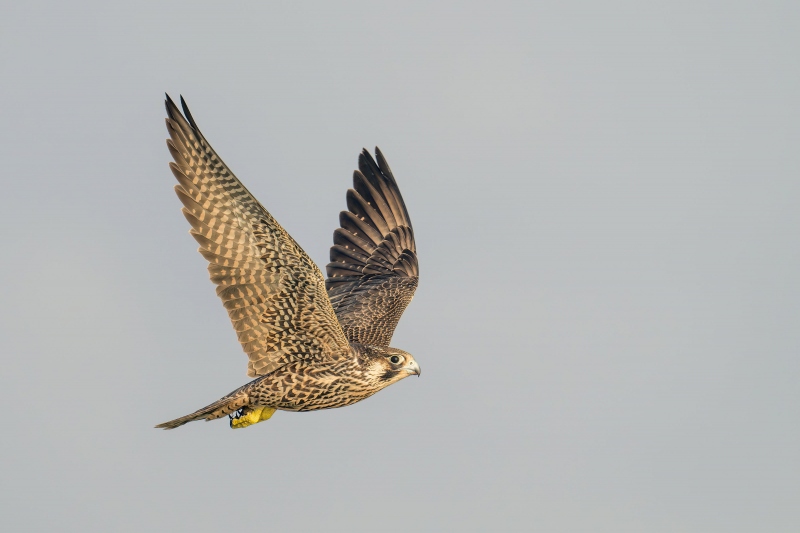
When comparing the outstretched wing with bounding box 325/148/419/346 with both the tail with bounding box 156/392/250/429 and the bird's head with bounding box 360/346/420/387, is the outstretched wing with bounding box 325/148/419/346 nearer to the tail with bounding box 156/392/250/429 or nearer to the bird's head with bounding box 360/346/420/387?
the bird's head with bounding box 360/346/420/387

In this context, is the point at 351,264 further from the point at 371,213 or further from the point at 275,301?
the point at 275,301

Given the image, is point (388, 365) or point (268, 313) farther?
point (388, 365)

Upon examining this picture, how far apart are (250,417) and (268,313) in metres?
1.54

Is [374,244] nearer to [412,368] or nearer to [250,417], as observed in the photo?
[412,368]

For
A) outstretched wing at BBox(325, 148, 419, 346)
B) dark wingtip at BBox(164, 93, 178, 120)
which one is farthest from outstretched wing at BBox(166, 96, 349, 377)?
outstretched wing at BBox(325, 148, 419, 346)

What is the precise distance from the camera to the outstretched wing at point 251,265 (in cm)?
1616

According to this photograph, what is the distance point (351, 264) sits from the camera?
856 inches

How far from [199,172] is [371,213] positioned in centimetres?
637


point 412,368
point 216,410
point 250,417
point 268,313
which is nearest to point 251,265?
point 268,313

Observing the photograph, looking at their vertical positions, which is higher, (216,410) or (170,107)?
(170,107)

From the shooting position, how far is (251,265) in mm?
16656

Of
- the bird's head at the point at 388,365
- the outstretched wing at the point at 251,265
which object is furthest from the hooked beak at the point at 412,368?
the outstretched wing at the point at 251,265

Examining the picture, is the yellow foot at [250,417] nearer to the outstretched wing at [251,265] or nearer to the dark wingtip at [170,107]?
the outstretched wing at [251,265]

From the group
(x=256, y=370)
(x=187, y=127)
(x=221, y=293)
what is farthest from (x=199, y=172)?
(x=256, y=370)
